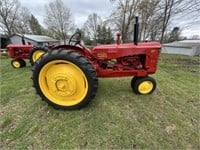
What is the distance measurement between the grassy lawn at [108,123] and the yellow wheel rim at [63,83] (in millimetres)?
222

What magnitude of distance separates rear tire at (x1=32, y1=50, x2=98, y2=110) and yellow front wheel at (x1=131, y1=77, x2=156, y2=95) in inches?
39.1

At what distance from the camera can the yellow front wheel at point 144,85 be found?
311 centimetres

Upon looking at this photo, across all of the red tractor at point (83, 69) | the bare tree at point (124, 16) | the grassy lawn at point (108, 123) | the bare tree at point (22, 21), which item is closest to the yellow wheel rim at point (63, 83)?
the red tractor at point (83, 69)

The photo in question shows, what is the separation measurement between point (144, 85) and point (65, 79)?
150 cm

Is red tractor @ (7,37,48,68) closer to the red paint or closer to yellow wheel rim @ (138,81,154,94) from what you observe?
the red paint

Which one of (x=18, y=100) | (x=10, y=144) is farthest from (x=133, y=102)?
(x=18, y=100)

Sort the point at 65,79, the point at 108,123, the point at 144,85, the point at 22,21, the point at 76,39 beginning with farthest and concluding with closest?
the point at 22,21, the point at 144,85, the point at 76,39, the point at 65,79, the point at 108,123

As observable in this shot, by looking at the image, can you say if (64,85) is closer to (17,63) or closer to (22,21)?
(17,63)

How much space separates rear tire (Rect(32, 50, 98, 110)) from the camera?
245 cm

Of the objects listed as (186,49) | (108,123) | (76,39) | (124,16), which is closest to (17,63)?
(76,39)

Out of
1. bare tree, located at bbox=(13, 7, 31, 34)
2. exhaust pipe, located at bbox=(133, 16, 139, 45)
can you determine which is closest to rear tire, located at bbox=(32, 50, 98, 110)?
exhaust pipe, located at bbox=(133, 16, 139, 45)

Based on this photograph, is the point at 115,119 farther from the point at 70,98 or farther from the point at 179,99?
the point at 179,99

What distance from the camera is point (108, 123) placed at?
2.38 m

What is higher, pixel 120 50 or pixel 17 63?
pixel 120 50
